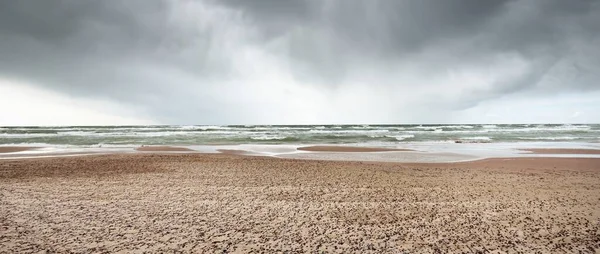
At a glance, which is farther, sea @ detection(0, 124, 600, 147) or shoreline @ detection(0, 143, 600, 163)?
sea @ detection(0, 124, 600, 147)

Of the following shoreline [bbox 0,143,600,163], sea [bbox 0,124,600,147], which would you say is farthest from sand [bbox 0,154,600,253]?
sea [bbox 0,124,600,147]

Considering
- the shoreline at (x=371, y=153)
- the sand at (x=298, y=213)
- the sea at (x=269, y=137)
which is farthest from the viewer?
the sea at (x=269, y=137)

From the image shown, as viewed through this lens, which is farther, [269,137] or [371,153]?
[269,137]

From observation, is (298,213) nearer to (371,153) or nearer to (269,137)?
(371,153)

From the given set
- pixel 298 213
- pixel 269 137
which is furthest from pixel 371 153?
pixel 269 137

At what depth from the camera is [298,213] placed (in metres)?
7.21

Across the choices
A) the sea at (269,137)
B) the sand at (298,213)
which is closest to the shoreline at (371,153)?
the sea at (269,137)

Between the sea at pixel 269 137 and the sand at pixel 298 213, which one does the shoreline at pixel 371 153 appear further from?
the sand at pixel 298 213

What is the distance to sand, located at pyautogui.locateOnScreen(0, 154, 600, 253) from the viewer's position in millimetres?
5512

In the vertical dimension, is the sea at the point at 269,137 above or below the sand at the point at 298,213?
above

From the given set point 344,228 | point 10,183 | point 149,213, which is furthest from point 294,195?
point 10,183

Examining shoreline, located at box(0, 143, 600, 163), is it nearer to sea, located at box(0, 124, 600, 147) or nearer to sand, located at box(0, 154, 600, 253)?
sea, located at box(0, 124, 600, 147)

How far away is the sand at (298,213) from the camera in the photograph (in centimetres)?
551

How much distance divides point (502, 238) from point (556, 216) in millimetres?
2374
